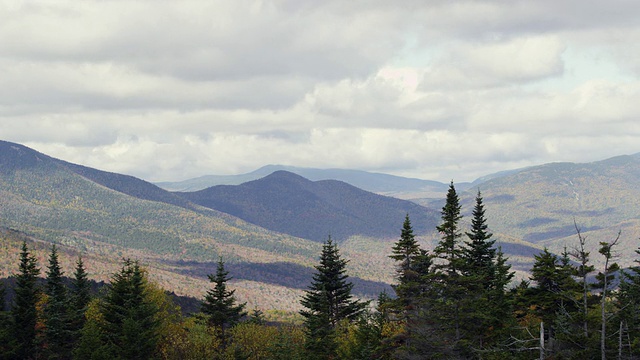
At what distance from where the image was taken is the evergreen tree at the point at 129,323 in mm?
53156

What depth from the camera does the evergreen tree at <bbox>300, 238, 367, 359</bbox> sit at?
60500 millimetres

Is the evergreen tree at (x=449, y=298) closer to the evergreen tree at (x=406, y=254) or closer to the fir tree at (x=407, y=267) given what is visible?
the fir tree at (x=407, y=267)

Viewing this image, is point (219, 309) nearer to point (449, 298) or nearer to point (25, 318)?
point (25, 318)

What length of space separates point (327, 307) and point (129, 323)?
21.9 m

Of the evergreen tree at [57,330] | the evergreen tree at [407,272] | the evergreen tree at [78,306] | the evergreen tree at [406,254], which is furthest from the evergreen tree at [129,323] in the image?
the evergreen tree at [406,254]

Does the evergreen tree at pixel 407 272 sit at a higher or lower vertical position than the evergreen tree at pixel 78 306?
higher

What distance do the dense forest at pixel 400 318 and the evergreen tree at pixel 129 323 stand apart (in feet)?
0.42

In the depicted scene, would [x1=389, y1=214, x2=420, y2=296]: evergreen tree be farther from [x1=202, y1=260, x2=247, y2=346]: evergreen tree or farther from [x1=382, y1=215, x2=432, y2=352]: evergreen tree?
[x1=202, y1=260, x2=247, y2=346]: evergreen tree

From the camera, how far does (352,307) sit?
67062 mm

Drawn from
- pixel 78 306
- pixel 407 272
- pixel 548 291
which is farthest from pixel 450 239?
pixel 78 306

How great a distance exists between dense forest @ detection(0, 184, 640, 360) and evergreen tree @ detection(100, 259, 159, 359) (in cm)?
13

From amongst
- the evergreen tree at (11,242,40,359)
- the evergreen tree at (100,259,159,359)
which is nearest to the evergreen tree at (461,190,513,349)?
the evergreen tree at (100,259,159,359)

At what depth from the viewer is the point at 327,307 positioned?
63.8 meters

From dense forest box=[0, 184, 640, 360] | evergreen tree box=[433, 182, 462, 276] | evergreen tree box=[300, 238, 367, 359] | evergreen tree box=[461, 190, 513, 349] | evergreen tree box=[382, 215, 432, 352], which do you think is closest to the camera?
dense forest box=[0, 184, 640, 360]
